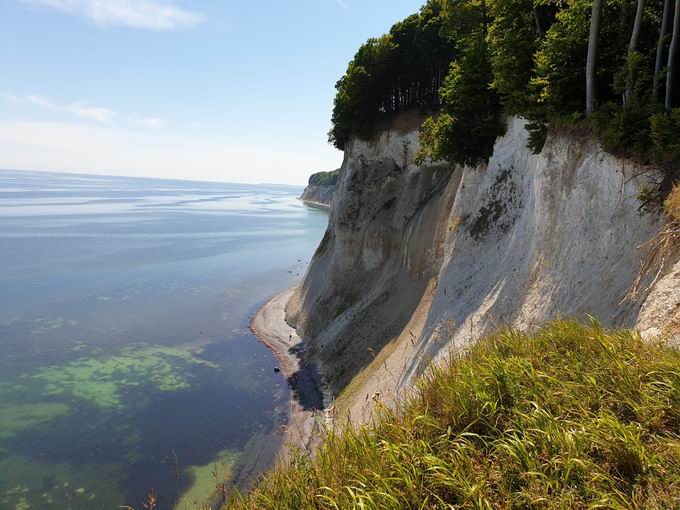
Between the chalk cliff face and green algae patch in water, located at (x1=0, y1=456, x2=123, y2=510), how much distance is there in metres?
15.2

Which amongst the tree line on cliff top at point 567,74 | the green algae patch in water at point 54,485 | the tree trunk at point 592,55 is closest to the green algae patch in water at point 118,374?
the green algae patch in water at point 54,485

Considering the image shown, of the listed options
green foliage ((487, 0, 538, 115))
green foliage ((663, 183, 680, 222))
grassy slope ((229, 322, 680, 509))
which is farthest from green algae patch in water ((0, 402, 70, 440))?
green foliage ((663, 183, 680, 222))

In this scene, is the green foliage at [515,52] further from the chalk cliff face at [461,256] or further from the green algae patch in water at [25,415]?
the green algae patch in water at [25,415]

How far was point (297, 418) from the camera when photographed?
30172mm

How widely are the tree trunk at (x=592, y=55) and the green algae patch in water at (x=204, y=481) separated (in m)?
24.4

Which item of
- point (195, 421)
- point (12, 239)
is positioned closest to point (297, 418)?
point (195, 421)

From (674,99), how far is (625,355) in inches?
541

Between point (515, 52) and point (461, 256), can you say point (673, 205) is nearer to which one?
point (515, 52)

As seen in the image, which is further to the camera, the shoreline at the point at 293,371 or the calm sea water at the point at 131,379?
the shoreline at the point at 293,371

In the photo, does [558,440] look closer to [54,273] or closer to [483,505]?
[483,505]

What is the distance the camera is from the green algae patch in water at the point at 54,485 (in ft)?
70.6

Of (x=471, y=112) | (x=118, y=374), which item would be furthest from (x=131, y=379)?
(x=471, y=112)

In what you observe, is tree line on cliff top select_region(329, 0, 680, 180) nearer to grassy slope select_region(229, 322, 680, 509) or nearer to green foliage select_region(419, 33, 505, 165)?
Answer: green foliage select_region(419, 33, 505, 165)

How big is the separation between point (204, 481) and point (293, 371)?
1449cm
